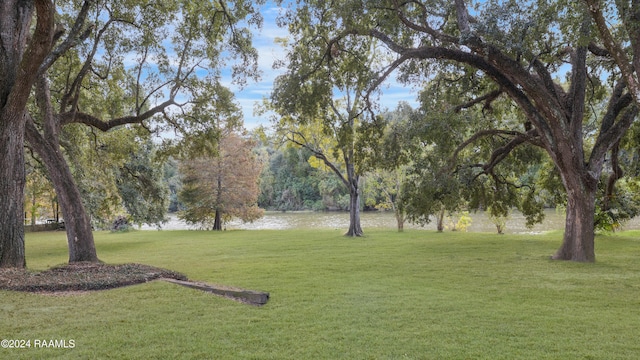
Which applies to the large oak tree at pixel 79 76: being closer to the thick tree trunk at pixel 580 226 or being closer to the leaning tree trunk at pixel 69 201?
the leaning tree trunk at pixel 69 201

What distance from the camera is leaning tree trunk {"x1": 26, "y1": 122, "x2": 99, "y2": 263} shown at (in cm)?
1148

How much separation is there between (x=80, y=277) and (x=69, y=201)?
420 centimetres

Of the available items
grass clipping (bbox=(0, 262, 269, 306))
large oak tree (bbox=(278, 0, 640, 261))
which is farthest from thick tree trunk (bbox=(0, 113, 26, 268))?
large oak tree (bbox=(278, 0, 640, 261))

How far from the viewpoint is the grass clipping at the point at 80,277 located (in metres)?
7.45

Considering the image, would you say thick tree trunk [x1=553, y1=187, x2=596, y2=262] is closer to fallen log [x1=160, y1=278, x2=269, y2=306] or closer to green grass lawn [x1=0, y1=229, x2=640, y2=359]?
green grass lawn [x1=0, y1=229, x2=640, y2=359]

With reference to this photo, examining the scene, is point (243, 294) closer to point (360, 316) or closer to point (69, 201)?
point (360, 316)

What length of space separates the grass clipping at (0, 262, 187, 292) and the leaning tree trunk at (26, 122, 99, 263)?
220 cm

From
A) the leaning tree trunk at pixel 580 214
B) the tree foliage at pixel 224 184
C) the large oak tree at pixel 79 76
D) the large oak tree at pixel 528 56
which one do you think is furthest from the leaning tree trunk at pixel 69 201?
the tree foliage at pixel 224 184

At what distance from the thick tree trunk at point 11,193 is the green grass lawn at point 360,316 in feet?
7.35

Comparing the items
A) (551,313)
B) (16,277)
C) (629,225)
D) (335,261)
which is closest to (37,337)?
(16,277)

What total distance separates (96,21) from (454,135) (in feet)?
34.4

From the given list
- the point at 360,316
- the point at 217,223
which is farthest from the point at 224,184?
the point at 360,316

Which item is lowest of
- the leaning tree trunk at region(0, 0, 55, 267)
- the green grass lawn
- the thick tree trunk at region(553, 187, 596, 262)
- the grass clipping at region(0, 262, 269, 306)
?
the green grass lawn

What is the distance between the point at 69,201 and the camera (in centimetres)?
1160
